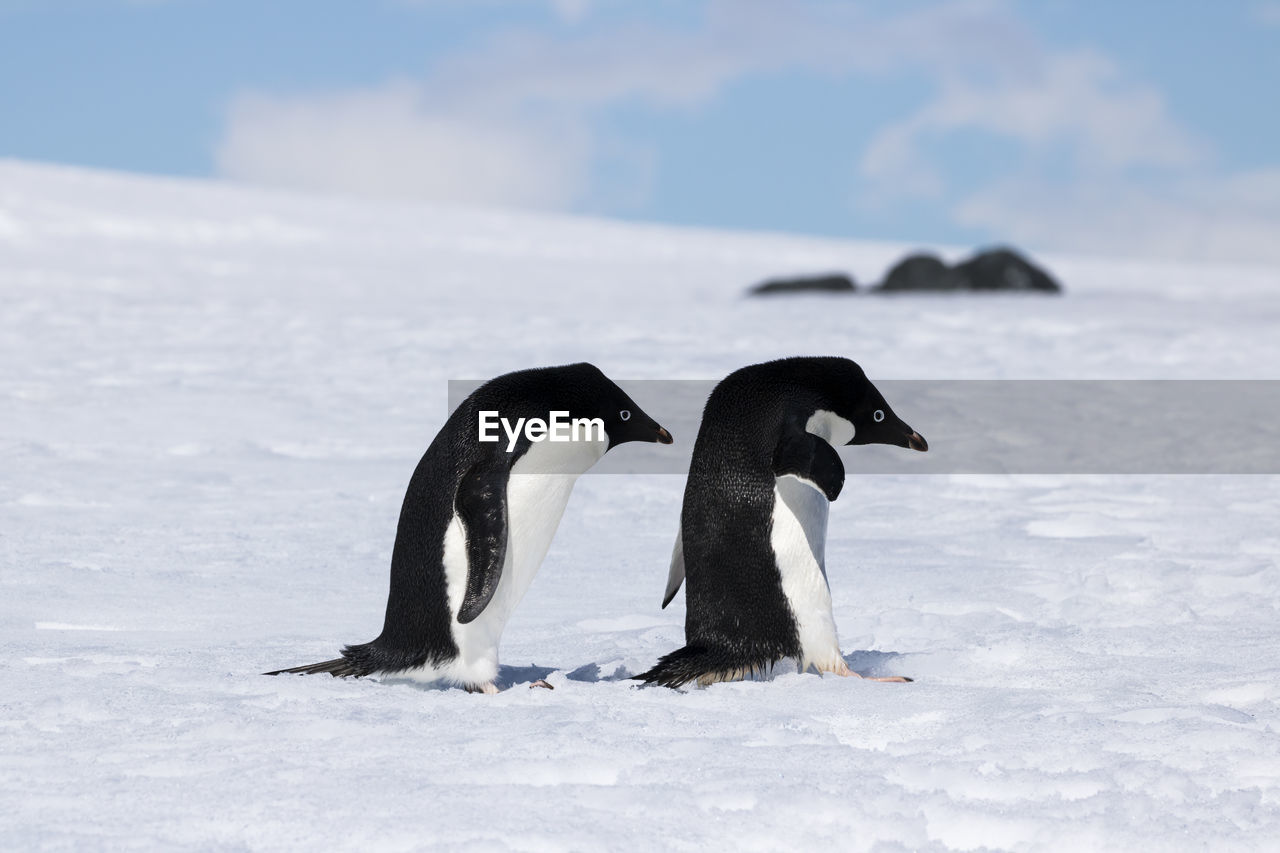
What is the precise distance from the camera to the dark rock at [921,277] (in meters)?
19.2

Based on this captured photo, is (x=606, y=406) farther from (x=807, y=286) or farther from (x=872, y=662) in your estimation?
(x=807, y=286)

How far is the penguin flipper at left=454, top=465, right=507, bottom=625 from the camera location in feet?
11.3

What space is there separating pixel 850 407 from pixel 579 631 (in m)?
1.24

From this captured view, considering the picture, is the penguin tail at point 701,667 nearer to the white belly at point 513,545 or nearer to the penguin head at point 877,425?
the white belly at point 513,545

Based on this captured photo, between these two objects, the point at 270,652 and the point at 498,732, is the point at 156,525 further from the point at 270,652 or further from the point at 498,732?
the point at 498,732

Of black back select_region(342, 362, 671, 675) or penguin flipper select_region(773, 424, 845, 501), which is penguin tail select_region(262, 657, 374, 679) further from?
penguin flipper select_region(773, 424, 845, 501)

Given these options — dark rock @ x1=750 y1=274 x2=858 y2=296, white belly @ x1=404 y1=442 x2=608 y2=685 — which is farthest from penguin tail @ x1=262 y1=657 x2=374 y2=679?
dark rock @ x1=750 y1=274 x2=858 y2=296

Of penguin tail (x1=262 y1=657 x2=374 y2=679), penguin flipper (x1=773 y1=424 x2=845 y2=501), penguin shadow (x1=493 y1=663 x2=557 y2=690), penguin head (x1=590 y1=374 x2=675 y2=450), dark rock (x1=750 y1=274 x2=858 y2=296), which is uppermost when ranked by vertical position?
dark rock (x1=750 y1=274 x2=858 y2=296)

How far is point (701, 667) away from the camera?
11.9 ft

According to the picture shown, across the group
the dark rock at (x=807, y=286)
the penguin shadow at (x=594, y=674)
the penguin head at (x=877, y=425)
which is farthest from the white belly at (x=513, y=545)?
the dark rock at (x=807, y=286)

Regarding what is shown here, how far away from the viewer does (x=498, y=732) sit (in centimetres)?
307

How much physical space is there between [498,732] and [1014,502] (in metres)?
4.58

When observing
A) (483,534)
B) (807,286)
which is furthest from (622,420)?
(807,286)

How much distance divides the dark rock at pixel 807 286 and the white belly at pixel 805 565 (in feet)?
49.9
